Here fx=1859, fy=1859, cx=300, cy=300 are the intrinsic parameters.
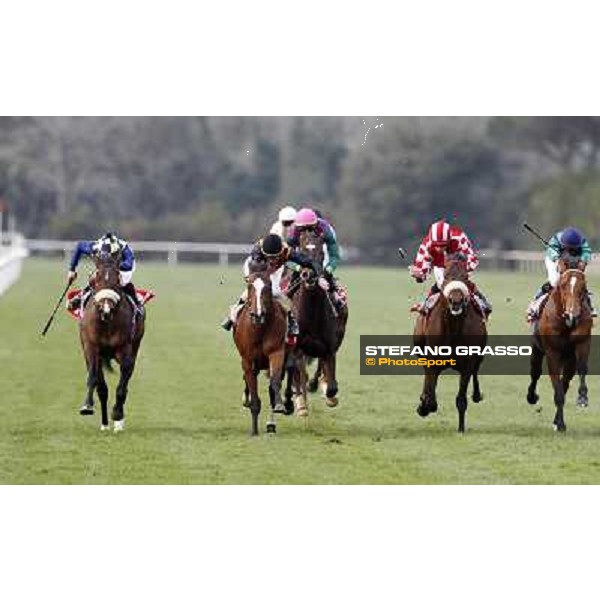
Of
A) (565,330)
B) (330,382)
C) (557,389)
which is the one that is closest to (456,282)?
(565,330)

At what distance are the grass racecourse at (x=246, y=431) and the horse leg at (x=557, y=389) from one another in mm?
123

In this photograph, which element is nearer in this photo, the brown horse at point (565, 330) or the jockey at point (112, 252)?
the jockey at point (112, 252)

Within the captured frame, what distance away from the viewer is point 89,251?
46.2 feet

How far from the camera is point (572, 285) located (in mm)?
14180

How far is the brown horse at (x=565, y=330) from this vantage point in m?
14.2

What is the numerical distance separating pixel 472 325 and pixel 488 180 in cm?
1241

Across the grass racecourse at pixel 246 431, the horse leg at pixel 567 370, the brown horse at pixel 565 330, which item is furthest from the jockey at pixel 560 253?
the grass racecourse at pixel 246 431

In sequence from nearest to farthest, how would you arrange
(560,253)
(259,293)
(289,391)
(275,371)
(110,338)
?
(259,293), (275,371), (110,338), (560,253), (289,391)

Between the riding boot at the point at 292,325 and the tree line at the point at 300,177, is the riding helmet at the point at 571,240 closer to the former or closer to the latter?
the riding boot at the point at 292,325

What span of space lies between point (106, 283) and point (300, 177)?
17.8 meters

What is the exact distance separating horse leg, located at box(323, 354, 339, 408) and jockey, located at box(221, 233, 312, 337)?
0.88 meters

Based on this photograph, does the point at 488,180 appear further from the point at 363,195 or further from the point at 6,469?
the point at 6,469

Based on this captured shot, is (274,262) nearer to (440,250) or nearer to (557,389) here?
(440,250)

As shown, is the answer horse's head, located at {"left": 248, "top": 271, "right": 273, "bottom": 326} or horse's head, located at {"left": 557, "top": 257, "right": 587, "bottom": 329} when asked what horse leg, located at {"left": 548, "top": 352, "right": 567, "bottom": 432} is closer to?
horse's head, located at {"left": 557, "top": 257, "right": 587, "bottom": 329}
